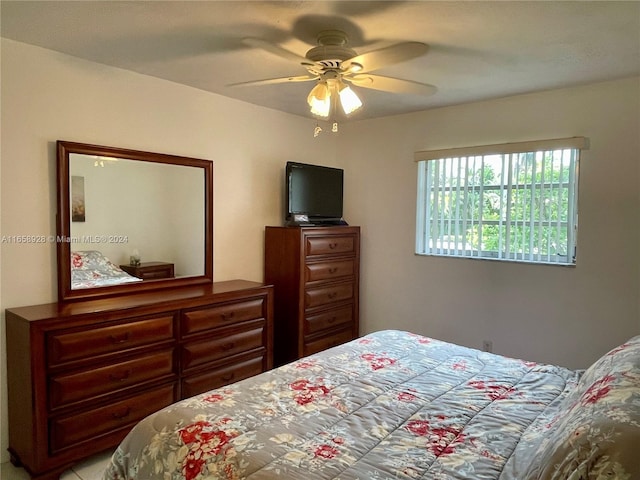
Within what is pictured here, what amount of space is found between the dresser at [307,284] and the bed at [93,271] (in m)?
1.30

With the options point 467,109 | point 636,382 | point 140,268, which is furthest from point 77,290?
point 467,109

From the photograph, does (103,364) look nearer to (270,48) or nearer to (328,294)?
(270,48)

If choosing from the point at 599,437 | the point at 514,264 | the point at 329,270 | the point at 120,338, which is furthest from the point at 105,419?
the point at 514,264

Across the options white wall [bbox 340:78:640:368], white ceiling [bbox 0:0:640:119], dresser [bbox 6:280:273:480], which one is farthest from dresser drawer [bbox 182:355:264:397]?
white ceiling [bbox 0:0:640:119]

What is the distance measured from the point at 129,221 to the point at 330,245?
177 centimetres

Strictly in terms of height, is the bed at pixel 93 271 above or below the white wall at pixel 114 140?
below

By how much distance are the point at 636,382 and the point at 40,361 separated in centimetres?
255

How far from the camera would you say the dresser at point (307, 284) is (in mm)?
3680

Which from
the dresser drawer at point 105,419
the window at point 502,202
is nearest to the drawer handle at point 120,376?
the dresser drawer at point 105,419

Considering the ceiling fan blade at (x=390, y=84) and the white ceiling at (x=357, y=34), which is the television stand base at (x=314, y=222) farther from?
the ceiling fan blade at (x=390, y=84)

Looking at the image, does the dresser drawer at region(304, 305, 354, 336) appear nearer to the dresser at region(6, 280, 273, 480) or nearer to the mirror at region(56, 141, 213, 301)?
the dresser at region(6, 280, 273, 480)

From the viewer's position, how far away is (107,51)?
2.54m

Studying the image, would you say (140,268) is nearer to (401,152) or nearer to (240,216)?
(240,216)

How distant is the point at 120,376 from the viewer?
8.04ft
